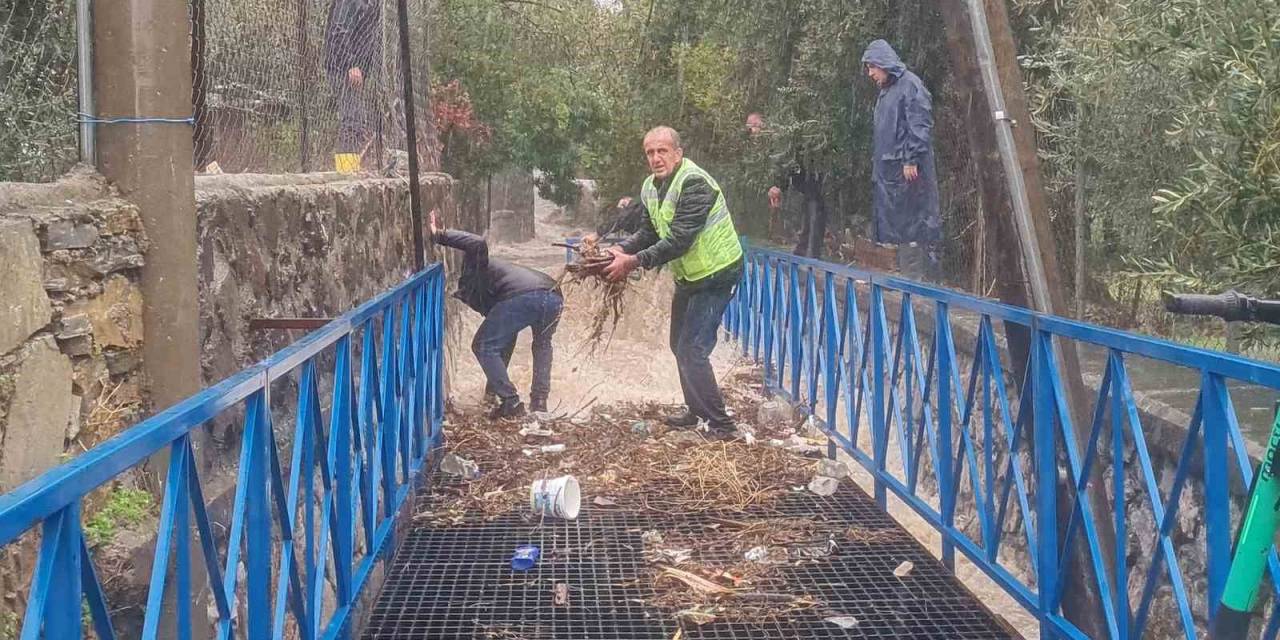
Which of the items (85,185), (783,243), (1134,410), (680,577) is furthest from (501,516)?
(783,243)

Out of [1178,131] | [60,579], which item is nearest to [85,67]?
[60,579]

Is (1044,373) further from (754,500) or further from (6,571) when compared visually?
(6,571)

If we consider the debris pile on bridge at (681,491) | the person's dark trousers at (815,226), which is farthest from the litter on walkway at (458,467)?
the person's dark trousers at (815,226)

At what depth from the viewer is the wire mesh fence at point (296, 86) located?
398cm

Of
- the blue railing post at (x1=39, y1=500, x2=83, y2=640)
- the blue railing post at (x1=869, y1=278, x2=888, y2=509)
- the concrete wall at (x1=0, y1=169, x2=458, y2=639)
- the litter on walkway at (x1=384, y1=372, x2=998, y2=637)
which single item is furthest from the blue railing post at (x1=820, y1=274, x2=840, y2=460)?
the blue railing post at (x1=39, y1=500, x2=83, y2=640)

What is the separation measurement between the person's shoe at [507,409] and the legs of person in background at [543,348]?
334mm

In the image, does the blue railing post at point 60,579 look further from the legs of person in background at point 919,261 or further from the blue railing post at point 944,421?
the legs of person in background at point 919,261

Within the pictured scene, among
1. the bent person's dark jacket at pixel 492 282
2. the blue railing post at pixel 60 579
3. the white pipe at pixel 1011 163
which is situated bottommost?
the bent person's dark jacket at pixel 492 282

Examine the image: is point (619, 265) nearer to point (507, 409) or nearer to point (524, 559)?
point (507, 409)

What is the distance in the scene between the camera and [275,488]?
2555mm

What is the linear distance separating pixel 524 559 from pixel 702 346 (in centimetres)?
230

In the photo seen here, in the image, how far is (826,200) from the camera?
39.2ft

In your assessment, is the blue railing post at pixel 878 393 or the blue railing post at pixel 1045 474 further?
the blue railing post at pixel 878 393

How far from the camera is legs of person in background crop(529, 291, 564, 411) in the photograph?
7199mm
